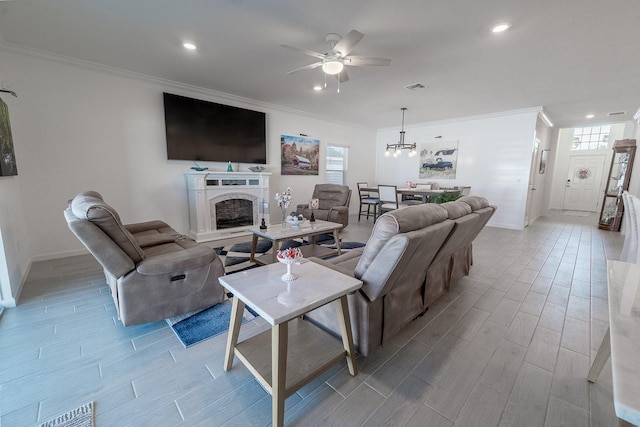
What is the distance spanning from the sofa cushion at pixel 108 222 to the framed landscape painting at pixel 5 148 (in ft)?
4.47

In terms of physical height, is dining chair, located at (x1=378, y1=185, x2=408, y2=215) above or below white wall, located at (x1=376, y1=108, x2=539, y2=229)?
below

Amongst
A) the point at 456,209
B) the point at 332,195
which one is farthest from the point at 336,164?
the point at 456,209

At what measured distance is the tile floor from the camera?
4.25 feet

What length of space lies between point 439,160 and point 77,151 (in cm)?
718

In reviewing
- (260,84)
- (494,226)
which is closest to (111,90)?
(260,84)

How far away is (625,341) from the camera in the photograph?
2.61 ft

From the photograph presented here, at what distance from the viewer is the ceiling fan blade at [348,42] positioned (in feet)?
6.89

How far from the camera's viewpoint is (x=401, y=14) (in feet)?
7.39

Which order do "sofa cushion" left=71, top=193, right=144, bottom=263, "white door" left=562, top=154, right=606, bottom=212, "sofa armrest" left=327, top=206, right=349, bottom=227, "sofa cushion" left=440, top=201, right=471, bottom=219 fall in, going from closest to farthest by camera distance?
1. "sofa cushion" left=71, top=193, right=144, bottom=263
2. "sofa cushion" left=440, top=201, right=471, bottom=219
3. "sofa armrest" left=327, top=206, right=349, bottom=227
4. "white door" left=562, top=154, right=606, bottom=212

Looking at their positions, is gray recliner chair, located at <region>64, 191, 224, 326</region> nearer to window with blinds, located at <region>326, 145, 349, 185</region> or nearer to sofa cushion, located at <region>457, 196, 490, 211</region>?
sofa cushion, located at <region>457, 196, 490, 211</region>

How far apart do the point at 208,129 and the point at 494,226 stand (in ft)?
21.0

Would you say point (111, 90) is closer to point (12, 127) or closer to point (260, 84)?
point (12, 127)

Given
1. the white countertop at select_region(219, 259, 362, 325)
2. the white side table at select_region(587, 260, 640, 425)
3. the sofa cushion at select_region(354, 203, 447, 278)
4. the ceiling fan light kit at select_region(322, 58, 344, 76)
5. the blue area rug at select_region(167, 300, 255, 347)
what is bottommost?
the blue area rug at select_region(167, 300, 255, 347)

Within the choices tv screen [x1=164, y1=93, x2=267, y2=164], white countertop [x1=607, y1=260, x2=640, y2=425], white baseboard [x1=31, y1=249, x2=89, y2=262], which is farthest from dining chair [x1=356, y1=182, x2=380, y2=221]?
white baseboard [x1=31, y1=249, x2=89, y2=262]
